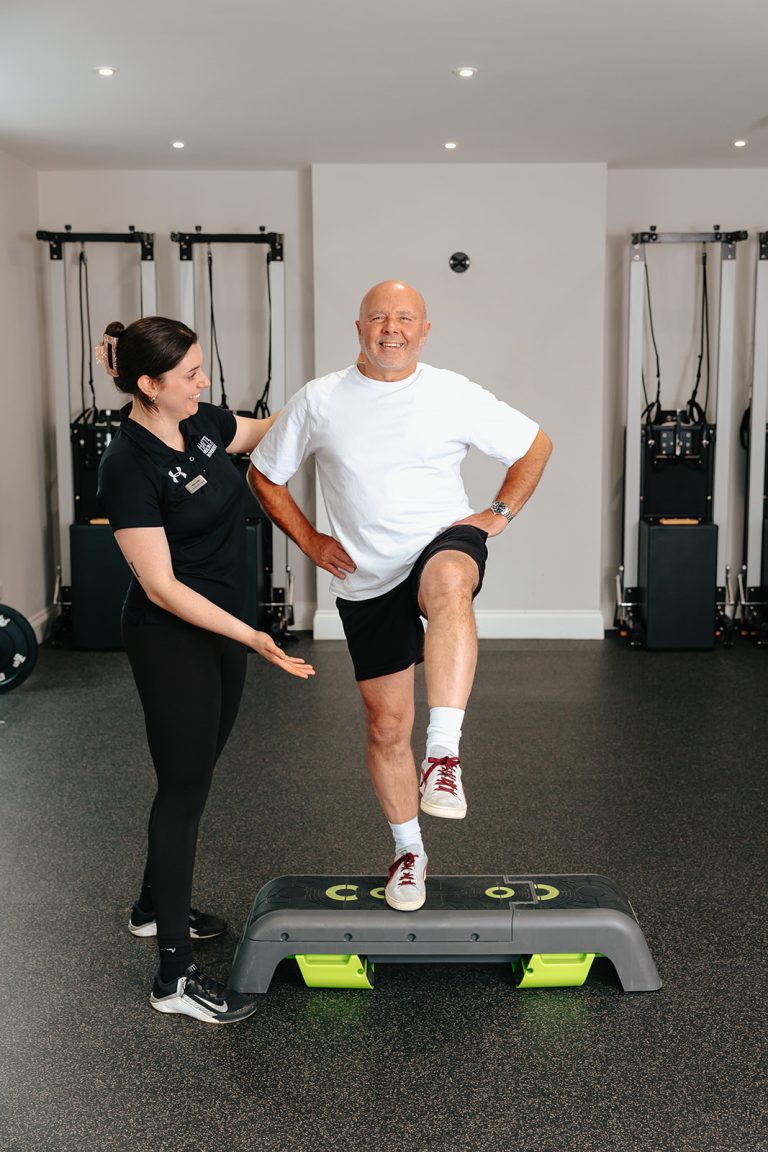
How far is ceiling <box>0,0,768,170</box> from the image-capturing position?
3.76 m

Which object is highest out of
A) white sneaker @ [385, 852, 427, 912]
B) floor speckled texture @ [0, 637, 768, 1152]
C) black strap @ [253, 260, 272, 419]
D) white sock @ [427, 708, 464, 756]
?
black strap @ [253, 260, 272, 419]

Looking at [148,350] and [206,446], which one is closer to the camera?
[148,350]

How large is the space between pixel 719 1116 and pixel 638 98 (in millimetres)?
4120

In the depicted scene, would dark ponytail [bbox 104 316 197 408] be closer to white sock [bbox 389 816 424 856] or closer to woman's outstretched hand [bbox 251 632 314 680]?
woman's outstretched hand [bbox 251 632 314 680]

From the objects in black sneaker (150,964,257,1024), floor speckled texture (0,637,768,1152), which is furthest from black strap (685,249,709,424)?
black sneaker (150,964,257,1024)

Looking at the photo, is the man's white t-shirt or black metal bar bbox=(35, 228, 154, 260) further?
black metal bar bbox=(35, 228, 154, 260)

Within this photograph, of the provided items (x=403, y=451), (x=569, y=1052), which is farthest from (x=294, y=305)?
(x=569, y=1052)

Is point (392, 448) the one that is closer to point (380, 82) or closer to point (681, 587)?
point (380, 82)

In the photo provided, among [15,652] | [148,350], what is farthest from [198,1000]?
[15,652]

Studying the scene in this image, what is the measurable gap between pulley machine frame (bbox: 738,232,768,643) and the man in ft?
13.8

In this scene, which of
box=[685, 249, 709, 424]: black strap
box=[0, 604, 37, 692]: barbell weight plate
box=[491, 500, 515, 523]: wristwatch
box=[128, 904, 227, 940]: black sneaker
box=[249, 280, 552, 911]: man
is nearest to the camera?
box=[249, 280, 552, 911]: man

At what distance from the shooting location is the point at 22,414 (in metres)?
6.29

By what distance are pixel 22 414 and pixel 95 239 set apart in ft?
3.45

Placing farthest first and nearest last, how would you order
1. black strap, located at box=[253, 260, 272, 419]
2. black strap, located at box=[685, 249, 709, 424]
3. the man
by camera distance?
black strap, located at box=[685, 249, 709, 424] → black strap, located at box=[253, 260, 272, 419] → the man
